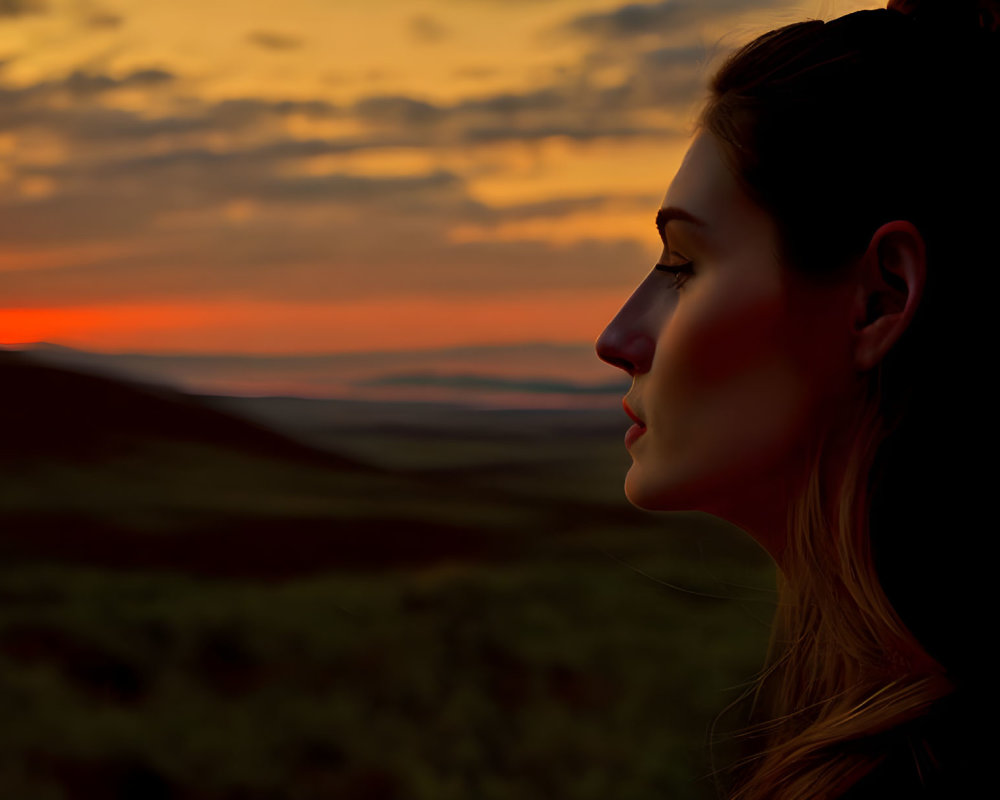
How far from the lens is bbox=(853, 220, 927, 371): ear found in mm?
1422

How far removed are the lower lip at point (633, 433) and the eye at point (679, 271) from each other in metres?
0.21

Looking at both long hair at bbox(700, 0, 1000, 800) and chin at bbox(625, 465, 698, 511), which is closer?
long hair at bbox(700, 0, 1000, 800)

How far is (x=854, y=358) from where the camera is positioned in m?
1.48

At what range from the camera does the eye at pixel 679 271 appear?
1631 mm

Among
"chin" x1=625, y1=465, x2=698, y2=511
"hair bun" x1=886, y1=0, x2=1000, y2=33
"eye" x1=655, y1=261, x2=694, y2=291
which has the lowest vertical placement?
"chin" x1=625, y1=465, x2=698, y2=511

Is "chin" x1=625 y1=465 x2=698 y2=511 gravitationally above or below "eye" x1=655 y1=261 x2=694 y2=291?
below

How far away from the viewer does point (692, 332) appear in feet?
5.15

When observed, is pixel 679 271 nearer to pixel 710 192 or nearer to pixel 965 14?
pixel 710 192

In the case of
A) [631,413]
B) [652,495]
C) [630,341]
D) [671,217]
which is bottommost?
[652,495]

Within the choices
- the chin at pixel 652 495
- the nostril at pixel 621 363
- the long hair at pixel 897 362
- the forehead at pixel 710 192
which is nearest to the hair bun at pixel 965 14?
the long hair at pixel 897 362

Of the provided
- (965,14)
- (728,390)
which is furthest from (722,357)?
(965,14)

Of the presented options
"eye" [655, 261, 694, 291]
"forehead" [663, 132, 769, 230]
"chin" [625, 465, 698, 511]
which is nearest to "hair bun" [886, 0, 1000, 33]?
"forehead" [663, 132, 769, 230]

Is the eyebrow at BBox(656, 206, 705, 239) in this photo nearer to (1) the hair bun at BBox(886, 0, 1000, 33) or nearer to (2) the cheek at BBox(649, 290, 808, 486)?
(2) the cheek at BBox(649, 290, 808, 486)

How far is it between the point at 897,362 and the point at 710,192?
1.17 feet
